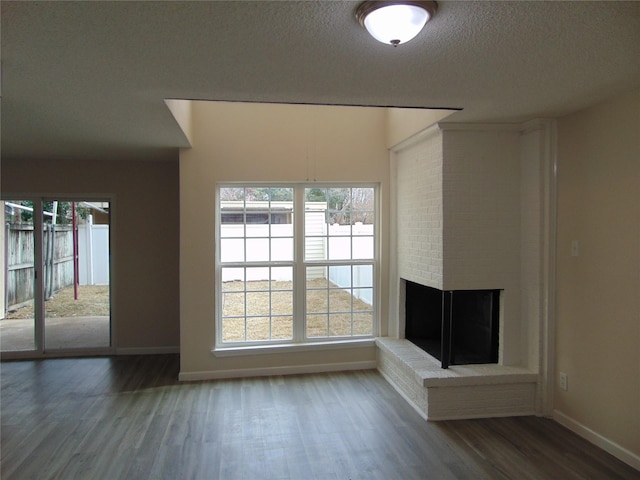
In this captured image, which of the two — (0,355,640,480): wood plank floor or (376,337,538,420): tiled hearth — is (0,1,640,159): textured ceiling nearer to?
(376,337,538,420): tiled hearth

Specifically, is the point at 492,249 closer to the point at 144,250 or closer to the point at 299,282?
the point at 299,282

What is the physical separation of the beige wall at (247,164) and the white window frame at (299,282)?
0.09m

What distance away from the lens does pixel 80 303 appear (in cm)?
512

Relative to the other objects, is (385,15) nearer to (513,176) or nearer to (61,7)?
(61,7)

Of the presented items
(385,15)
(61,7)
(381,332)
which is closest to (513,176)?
(381,332)

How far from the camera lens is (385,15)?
1576 mm

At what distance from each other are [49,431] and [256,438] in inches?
61.0

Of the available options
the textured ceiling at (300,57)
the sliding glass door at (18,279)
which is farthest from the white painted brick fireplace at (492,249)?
the sliding glass door at (18,279)

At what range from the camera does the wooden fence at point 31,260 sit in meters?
4.90

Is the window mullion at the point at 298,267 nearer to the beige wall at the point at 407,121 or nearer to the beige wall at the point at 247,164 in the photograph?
the beige wall at the point at 247,164

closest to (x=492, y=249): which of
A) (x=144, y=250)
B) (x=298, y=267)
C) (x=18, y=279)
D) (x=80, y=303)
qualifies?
(x=298, y=267)

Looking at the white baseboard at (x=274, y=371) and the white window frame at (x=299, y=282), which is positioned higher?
the white window frame at (x=299, y=282)

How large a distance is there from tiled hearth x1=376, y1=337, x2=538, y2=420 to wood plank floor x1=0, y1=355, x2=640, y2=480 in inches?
3.9

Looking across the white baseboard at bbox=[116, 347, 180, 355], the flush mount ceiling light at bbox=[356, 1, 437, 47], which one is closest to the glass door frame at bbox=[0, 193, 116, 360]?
the white baseboard at bbox=[116, 347, 180, 355]
